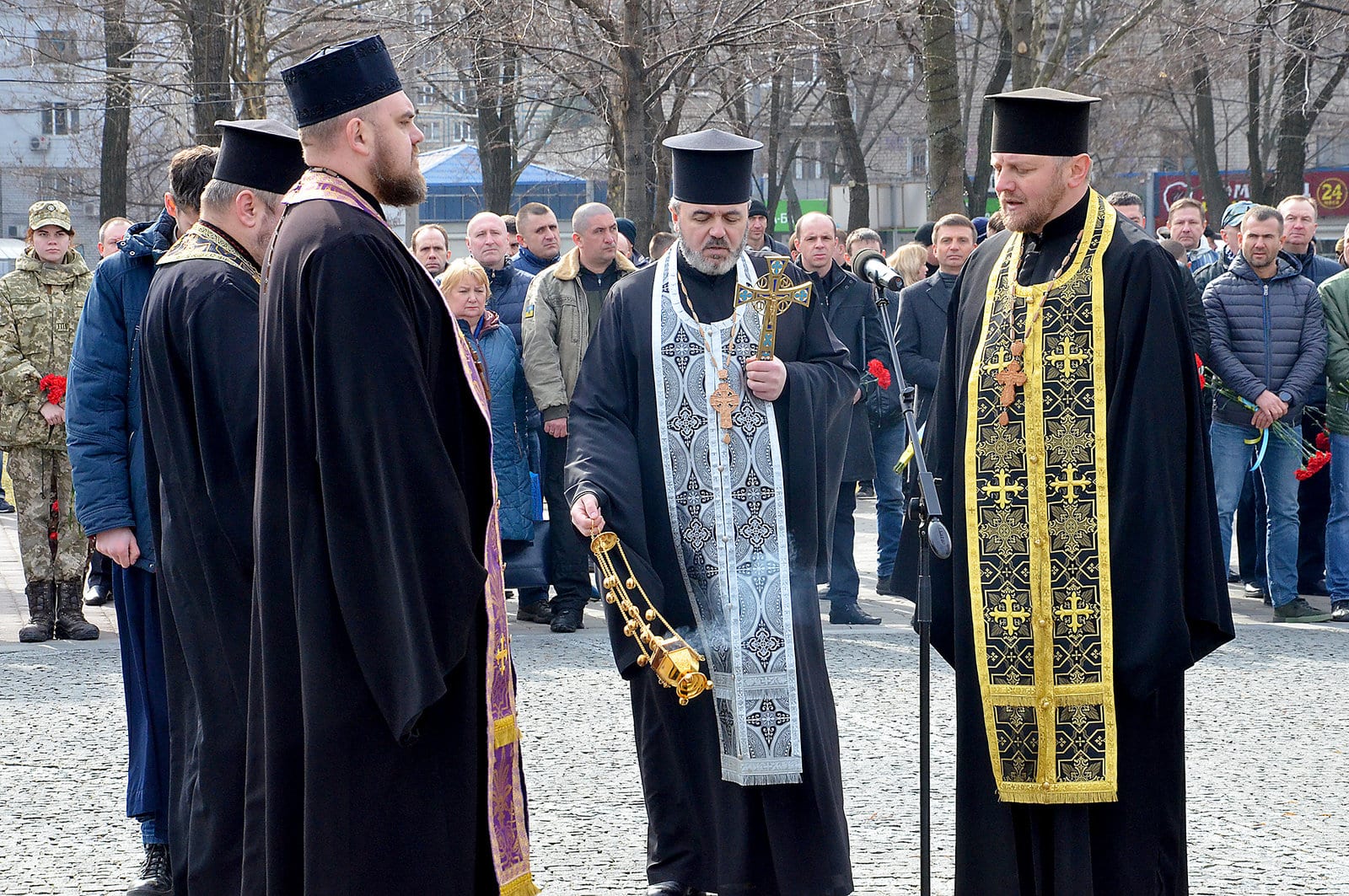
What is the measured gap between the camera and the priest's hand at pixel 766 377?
16.2 feet

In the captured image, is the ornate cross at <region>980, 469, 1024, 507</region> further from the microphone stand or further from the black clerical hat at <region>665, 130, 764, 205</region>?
the black clerical hat at <region>665, 130, 764, 205</region>

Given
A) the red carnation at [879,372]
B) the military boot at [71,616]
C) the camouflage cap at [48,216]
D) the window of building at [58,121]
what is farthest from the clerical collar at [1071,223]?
the window of building at [58,121]

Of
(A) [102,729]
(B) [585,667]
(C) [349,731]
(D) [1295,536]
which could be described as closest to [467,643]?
(C) [349,731]

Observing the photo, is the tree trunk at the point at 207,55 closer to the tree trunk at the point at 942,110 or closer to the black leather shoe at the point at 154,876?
the tree trunk at the point at 942,110

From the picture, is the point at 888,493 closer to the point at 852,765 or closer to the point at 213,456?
the point at 852,765

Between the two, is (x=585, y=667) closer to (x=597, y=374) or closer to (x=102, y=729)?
(x=102, y=729)

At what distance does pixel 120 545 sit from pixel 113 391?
0.54 m

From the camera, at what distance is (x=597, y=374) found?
5.18 metres

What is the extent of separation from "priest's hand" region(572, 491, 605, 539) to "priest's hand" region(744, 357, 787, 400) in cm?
61

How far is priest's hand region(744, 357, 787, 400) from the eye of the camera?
4934mm

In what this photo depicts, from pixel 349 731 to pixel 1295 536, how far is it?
7.44 meters

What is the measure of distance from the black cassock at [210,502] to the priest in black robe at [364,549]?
768mm

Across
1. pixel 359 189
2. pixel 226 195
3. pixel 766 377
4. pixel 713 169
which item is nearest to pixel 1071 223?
pixel 766 377

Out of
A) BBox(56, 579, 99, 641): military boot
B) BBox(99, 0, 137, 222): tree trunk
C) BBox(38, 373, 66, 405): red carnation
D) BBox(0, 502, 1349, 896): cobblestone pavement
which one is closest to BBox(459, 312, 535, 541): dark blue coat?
BBox(0, 502, 1349, 896): cobblestone pavement
